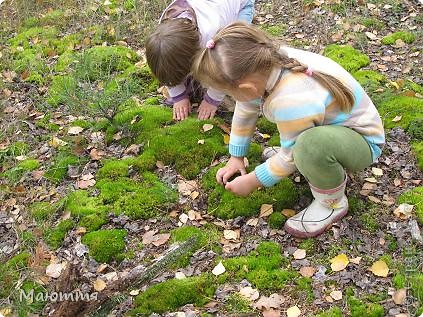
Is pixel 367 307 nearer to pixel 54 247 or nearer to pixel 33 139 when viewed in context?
pixel 54 247

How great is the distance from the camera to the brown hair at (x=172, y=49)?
3904mm

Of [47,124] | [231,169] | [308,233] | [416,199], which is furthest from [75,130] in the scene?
[416,199]

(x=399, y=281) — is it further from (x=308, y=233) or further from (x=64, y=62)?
(x=64, y=62)

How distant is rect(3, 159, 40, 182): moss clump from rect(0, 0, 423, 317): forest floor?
1 cm

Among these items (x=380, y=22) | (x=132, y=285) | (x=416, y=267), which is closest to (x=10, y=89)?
(x=132, y=285)

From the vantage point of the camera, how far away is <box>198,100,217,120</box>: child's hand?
4445mm

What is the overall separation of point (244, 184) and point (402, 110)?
1577 millimetres

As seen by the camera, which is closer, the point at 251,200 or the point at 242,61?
the point at 242,61

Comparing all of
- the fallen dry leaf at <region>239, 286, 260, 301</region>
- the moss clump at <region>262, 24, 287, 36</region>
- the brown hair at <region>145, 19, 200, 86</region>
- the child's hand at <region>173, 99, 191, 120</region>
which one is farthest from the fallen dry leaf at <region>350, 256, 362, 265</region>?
the moss clump at <region>262, 24, 287, 36</region>

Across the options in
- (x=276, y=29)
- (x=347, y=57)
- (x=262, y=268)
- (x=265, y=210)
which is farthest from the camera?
(x=276, y=29)

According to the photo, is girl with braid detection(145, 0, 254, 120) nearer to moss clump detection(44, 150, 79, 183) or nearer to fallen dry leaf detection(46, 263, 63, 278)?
moss clump detection(44, 150, 79, 183)

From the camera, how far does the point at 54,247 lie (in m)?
3.47

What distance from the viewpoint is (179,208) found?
3662 millimetres

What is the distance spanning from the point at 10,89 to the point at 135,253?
3019mm
